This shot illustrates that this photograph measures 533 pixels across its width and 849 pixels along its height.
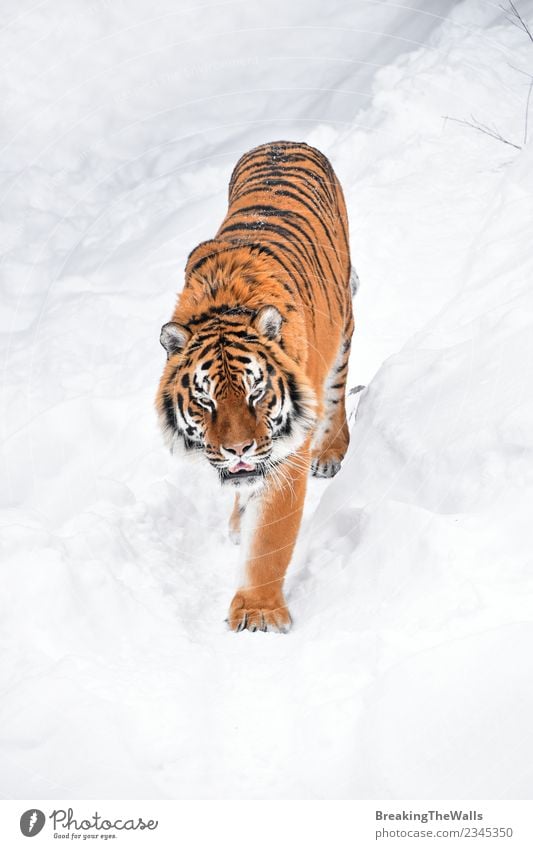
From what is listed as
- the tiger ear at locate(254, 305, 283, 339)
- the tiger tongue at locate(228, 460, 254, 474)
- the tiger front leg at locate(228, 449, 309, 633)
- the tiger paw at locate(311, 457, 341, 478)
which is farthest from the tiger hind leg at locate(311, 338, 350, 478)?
the tiger tongue at locate(228, 460, 254, 474)

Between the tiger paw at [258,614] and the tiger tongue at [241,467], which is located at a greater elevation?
the tiger tongue at [241,467]

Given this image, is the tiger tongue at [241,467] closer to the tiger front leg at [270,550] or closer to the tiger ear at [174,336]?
the tiger front leg at [270,550]

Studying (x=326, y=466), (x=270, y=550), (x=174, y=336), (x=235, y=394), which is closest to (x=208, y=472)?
(x=326, y=466)

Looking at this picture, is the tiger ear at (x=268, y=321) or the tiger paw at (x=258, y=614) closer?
the tiger ear at (x=268, y=321)

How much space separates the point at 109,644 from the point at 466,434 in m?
1.12

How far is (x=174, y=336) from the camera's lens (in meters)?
2.43

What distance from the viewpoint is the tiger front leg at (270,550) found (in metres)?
2.52

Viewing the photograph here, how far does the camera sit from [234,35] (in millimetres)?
6441

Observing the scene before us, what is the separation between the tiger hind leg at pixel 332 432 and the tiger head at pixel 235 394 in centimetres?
90

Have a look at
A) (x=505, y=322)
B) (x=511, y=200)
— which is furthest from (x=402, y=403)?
(x=511, y=200)

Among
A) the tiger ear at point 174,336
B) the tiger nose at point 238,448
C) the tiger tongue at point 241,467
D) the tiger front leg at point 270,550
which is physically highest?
the tiger ear at point 174,336

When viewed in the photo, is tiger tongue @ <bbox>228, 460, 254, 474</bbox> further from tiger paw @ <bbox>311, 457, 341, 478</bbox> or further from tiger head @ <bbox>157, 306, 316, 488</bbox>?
tiger paw @ <bbox>311, 457, 341, 478</bbox>

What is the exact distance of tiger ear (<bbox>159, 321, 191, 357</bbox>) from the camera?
2.39 meters

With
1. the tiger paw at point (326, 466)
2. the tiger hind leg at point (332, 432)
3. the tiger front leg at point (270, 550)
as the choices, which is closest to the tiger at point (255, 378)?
the tiger front leg at point (270, 550)
